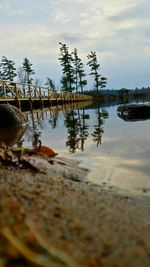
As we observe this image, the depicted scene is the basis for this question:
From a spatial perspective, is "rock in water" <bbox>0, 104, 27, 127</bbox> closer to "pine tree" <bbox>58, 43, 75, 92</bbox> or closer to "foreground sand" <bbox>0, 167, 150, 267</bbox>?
"foreground sand" <bbox>0, 167, 150, 267</bbox>

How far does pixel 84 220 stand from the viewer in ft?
9.85

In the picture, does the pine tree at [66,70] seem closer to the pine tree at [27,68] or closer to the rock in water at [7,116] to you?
the pine tree at [27,68]

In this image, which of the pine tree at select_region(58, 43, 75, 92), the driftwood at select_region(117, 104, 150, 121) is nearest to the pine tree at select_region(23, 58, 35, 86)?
the pine tree at select_region(58, 43, 75, 92)

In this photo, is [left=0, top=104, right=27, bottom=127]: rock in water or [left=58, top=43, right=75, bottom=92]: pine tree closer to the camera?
[left=0, top=104, right=27, bottom=127]: rock in water

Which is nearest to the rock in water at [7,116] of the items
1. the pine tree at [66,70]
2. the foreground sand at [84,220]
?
the foreground sand at [84,220]

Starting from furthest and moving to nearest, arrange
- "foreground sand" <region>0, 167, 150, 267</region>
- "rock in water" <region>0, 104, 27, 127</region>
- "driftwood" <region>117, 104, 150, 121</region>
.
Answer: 1. "driftwood" <region>117, 104, 150, 121</region>
2. "rock in water" <region>0, 104, 27, 127</region>
3. "foreground sand" <region>0, 167, 150, 267</region>

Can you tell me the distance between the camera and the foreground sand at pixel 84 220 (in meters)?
2.44

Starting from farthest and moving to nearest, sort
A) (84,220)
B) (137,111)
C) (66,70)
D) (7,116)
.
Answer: (66,70) < (137,111) < (7,116) < (84,220)

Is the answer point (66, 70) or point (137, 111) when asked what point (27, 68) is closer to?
point (66, 70)

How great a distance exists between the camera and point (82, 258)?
2352mm

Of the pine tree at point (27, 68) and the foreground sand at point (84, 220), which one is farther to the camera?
the pine tree at point (27, 68)

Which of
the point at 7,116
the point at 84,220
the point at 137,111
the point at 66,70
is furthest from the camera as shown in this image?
the point at 66,70

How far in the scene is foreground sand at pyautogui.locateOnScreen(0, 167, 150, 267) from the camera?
7.99 feet

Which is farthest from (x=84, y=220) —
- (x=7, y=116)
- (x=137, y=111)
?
(x=137, y=111)
